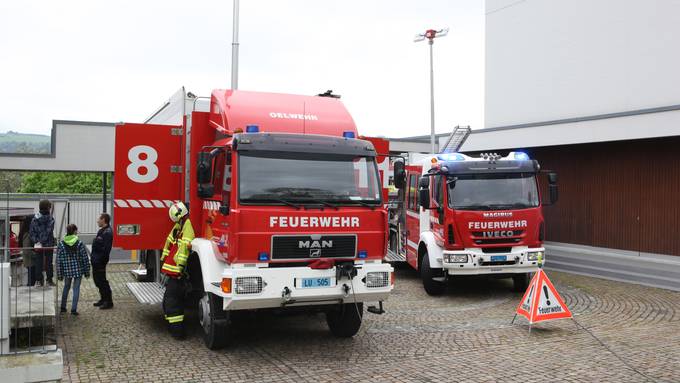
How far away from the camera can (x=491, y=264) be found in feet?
35.0

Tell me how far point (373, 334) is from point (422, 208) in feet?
14.9

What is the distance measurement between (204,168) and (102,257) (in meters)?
3.79

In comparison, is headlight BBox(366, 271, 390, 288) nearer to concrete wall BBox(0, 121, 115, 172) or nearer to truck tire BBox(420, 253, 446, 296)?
truck tire BBox(420, 253, 446, 296)

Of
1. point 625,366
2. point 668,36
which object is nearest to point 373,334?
point 625,366

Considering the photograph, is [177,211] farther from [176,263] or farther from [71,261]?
[71,261]

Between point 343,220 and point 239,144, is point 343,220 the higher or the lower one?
the lower one

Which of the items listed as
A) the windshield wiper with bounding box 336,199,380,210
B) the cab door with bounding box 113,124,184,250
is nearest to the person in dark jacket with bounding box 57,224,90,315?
the cab door with bounding box 113,124,184,250

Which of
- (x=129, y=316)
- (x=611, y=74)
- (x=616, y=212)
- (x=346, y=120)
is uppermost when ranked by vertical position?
(x=611, y=74)

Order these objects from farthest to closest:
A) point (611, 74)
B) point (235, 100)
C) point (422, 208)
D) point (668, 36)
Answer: point (611, 74), point (668, 36), point (422, 208), point (235, 100)

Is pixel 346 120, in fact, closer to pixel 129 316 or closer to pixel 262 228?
pixel 262 228

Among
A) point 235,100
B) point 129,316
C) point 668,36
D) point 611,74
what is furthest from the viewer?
point 611,74

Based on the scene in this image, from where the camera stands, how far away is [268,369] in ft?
21.5

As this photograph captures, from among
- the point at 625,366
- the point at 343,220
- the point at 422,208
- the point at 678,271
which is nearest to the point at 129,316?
the point at 343,220

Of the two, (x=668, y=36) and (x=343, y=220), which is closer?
(x=343, y=220)
